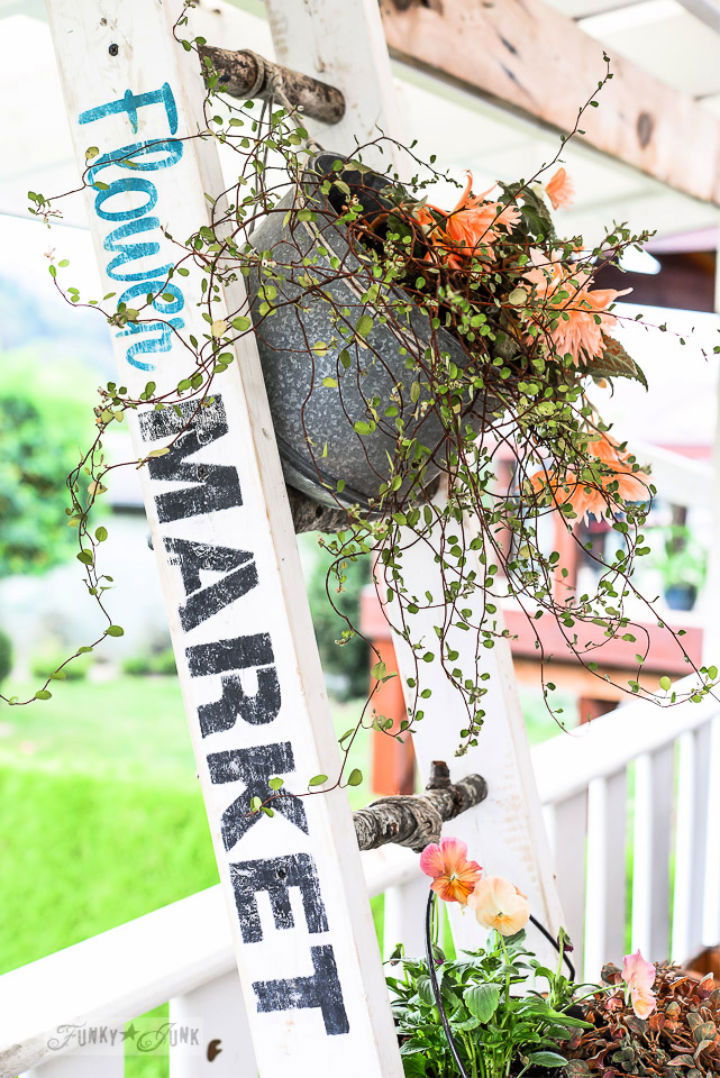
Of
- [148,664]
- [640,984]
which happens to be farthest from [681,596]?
[640,984]

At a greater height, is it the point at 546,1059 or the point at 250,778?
the point at 250,778

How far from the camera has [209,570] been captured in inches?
25.6

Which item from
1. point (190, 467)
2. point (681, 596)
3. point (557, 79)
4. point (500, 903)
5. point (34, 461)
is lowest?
point (681, 596)

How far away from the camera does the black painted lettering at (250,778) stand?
2.07 ft

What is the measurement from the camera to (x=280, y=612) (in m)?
0.63

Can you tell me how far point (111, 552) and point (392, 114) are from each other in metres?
6.85

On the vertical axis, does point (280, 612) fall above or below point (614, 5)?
below

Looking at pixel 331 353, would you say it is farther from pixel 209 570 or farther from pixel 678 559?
pixel 678 559

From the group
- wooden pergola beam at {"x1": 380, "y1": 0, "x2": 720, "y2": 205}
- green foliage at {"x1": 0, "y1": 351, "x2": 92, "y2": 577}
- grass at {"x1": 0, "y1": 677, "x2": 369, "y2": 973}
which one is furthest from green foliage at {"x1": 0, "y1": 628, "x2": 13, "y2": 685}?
wooden pergola beam at {"x1": 380, "y1": 0, "x2": 720, "y2": 205}

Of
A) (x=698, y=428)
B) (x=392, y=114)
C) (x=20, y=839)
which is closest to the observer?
(x=392, y=114)

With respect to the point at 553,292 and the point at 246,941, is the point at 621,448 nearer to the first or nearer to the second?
the point at 553,292

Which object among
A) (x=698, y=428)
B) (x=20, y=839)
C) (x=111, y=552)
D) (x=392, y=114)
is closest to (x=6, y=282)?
(x=111, y=552)

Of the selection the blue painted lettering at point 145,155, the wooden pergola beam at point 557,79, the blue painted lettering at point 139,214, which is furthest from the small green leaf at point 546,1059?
the wooden pergola beam at point 557,79

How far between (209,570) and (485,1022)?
1.35ft
